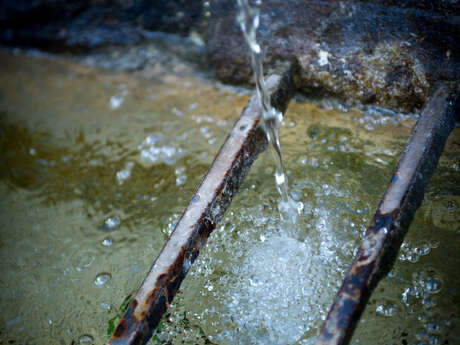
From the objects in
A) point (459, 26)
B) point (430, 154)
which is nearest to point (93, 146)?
point (430, 154)

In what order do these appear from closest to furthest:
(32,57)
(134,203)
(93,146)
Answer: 1. (134,203)
2. (93,146)
3. (32,57)

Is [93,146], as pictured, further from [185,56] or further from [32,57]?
[32,57]

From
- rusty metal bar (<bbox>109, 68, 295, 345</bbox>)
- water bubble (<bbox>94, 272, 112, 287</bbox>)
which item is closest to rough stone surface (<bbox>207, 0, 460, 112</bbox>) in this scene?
rusty metal bar (<bbox>109, 68, 295, 345</bbox>)

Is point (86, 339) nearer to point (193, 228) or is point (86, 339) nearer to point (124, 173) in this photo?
point (193, 228)

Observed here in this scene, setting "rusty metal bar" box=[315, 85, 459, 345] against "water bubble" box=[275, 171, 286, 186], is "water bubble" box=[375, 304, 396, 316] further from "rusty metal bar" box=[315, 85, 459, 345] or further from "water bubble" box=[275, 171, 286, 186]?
"water bubble" box=[275, 171, 286, 186]

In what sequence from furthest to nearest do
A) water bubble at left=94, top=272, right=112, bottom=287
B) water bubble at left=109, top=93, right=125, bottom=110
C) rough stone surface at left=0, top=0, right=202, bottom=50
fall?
rough stone surface at left=0, top=0, right=202, bottom=50, water bubble at left=109, top=93, right=125, bottom=110, water bubble at left=94, top=272, right=112, bottom=287

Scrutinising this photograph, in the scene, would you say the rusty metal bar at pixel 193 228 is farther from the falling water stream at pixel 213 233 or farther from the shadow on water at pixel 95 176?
the shadow on water at pixel 95 176
